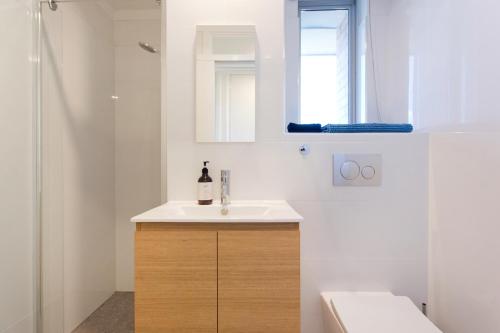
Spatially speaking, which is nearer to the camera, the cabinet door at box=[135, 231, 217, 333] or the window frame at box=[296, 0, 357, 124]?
the cabinet door at box=[135, 231, 217, 333]

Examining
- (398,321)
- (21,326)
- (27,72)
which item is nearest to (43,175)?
(27,72)

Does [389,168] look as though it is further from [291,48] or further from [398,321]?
[291,48]

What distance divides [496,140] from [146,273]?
133 centimetres

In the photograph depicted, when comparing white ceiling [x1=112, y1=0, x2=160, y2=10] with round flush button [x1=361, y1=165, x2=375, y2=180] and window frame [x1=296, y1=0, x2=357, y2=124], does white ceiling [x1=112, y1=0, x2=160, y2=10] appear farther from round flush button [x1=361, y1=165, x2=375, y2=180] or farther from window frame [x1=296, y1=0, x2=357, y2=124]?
round flush button [x1=361, y1=165, x2=375, y2=180]

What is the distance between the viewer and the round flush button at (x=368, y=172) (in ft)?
4.55

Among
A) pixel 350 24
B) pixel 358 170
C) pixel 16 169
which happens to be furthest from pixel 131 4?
pixel 358 170

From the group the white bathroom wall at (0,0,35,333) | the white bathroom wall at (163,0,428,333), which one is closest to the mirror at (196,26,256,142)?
the white bathroom wall at (163,0,428,333)

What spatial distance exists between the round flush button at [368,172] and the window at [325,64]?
1.66 ft

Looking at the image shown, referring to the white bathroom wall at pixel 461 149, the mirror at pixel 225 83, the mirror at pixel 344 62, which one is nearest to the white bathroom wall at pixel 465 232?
the white bathroom wall at pixel 461 149

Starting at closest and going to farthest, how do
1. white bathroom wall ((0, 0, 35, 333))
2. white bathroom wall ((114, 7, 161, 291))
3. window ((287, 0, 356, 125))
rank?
white bathroom wall ((0, 0, 35, 333)), window ((287, 0, 356, 125)), white bathroom wall ((114, 7, 161, 291))

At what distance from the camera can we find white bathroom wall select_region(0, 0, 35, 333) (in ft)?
4.01

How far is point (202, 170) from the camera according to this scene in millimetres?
1376

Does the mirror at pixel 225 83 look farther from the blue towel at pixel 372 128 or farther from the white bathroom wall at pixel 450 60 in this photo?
the white bathroom wall at pixel 450 60

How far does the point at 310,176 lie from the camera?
1.40 metres
